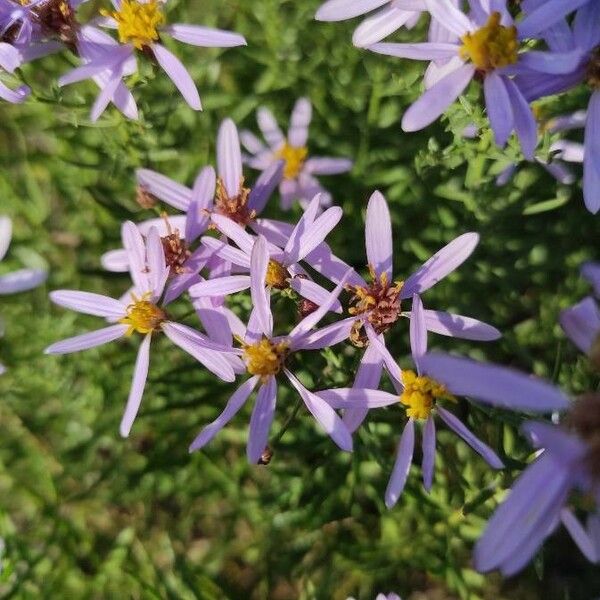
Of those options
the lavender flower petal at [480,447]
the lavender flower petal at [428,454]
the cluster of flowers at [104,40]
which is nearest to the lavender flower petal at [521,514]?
the lavender flower petal at [480,447]

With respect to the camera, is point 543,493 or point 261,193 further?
point 261,193

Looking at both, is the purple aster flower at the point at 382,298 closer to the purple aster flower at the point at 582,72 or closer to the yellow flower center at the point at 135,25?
the purple aster flower at the point at 582,72

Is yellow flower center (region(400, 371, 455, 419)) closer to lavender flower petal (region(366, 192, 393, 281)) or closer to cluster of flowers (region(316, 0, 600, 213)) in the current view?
lavender flower petal (region(366, 192, 393, 281))

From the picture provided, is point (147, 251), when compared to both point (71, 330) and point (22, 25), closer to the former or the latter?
point (22, 25)

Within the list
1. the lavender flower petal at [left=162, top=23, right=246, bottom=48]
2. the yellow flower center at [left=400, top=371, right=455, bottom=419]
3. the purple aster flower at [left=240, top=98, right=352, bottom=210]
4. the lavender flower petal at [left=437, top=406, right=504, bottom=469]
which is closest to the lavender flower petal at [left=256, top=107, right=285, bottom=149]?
the purple aster flower at [left=240, top=98, right=352, bottom=210]

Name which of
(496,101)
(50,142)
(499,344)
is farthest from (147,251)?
(50,142)

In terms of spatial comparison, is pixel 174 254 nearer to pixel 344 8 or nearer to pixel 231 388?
pixel 344 8

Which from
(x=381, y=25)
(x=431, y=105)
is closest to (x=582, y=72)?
(x=431, y=105)
